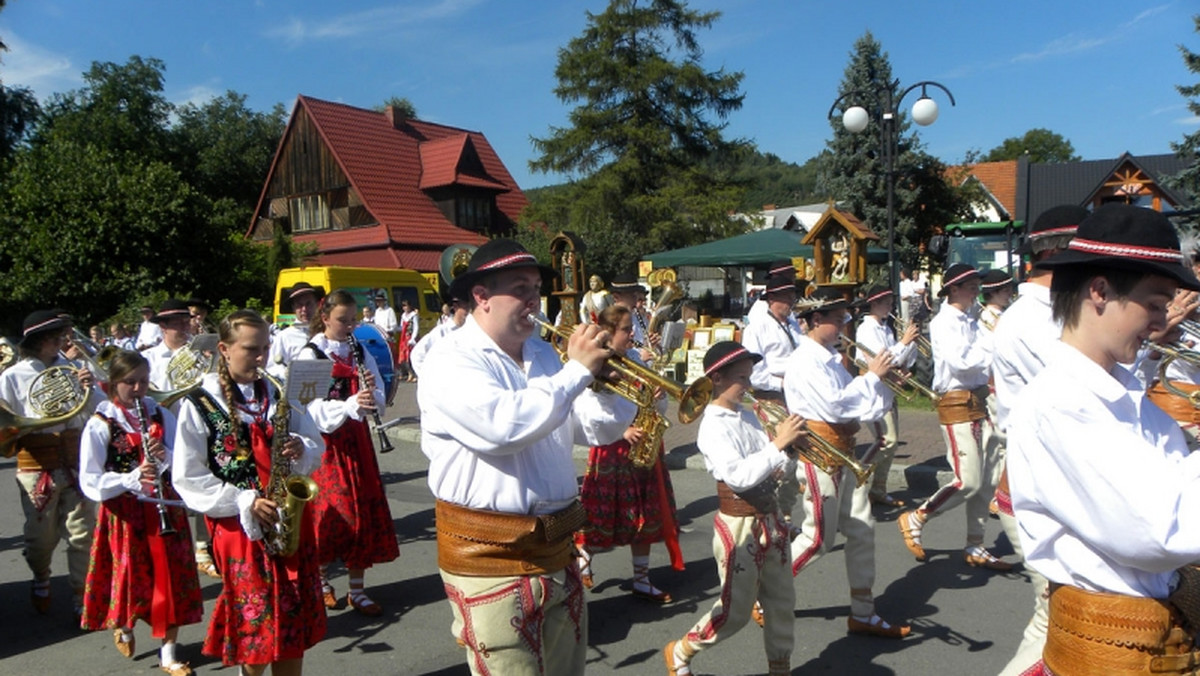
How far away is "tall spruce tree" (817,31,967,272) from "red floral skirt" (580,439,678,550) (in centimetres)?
2580

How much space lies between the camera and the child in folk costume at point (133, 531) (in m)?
4.59

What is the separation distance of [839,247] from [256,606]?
30.6 feet

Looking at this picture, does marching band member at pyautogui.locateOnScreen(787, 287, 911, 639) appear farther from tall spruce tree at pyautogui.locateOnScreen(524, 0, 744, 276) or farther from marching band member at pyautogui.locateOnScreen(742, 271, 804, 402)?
tall spruce tree at pyautogui.locateOnScreen(524, 0, 744, 276)

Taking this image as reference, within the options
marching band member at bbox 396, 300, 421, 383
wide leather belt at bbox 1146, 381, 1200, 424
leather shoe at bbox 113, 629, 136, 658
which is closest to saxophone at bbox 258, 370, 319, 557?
leather shoe at bbox 113, 629, 136, 658

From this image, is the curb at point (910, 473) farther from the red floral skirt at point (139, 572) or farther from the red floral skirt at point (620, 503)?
the red floral skirt at point (139, 572)

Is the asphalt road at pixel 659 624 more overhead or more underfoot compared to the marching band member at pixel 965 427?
more underfoot

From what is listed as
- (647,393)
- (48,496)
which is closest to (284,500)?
(647,393)

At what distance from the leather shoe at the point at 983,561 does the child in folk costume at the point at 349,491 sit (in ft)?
13.3

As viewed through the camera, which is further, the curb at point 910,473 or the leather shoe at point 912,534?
the curb at point 910,473

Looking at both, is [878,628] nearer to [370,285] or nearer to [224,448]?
[224,448]

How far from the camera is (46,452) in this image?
5.83m

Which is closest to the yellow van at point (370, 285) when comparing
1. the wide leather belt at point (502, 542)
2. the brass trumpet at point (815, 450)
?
the brass trumpet at point (815, 450)

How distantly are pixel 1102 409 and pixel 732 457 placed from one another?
210cm

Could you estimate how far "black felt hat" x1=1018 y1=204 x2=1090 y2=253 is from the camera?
3.99 m
